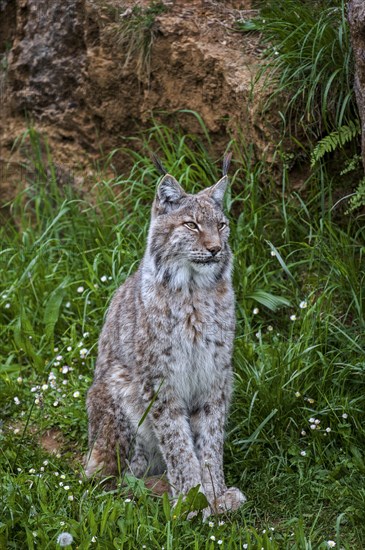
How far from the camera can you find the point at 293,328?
20.5 ft

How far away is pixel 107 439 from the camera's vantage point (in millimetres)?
5457

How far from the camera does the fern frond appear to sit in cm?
639

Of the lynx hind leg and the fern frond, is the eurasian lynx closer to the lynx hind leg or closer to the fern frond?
the lynx hind leg

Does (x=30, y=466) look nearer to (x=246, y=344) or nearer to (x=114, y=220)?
(x=246, y=344)

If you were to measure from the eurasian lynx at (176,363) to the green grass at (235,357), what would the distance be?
258 mm

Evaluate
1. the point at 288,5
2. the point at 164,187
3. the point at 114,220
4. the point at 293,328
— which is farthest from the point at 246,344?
the point at 288,5

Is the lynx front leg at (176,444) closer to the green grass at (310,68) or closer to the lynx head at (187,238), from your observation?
the lynx head at (187,238)

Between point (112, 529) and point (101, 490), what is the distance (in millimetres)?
574

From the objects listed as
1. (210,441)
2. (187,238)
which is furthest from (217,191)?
(210,441)

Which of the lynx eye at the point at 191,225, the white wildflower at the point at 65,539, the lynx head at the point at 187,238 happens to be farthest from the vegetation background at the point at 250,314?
the lynx eye at the point at 191,225

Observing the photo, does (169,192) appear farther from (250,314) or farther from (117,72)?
(117,72)

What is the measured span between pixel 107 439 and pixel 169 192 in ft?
4.73

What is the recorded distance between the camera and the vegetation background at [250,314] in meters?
4.83

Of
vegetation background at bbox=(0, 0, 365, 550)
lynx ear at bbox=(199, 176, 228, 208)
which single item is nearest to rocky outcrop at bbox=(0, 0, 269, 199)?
vegetation background at bbox=(0, 0, 365, 550)
